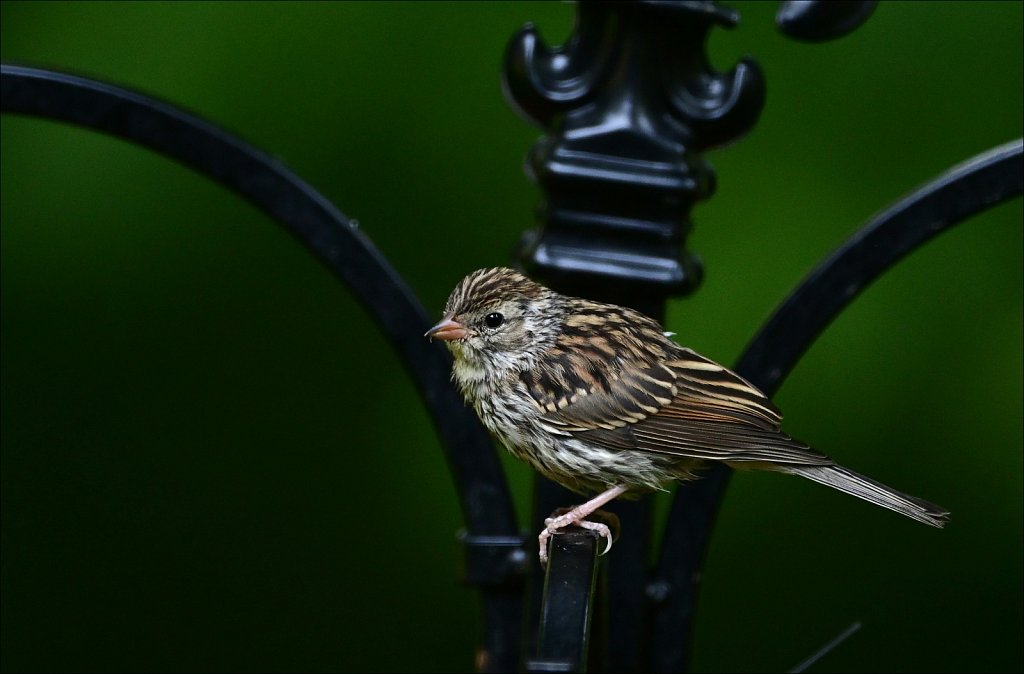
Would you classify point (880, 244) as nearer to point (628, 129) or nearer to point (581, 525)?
→ point (628, 129)

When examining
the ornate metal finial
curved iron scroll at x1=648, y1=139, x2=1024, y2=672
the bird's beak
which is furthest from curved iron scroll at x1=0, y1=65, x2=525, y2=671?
curved iron scroll at x1=648, y1=139, x2=1024, y2=672

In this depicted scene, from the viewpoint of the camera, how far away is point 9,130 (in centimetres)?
341

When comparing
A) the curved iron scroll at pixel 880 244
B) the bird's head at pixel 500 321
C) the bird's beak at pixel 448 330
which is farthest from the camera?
the bird's head at pixel 500 321

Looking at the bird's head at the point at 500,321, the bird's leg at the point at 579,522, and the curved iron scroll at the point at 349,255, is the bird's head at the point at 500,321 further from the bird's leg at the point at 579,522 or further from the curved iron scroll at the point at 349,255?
the bird's leg at the point at 579,522

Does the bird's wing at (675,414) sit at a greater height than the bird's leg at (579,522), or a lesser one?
greater

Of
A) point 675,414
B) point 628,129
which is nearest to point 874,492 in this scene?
point 675,414

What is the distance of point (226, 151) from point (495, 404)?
2.07 feet

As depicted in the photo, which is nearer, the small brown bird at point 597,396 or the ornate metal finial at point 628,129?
the ornate metal finial at point 628,129

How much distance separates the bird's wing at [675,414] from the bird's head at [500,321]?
71mm

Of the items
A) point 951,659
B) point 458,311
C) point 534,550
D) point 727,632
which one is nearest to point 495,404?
point 458,311

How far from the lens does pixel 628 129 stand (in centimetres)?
205

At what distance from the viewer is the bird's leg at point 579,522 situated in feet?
6.81

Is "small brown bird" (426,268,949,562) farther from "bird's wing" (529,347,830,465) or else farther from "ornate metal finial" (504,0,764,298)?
"ornate metal finial" (504,0,764,298)

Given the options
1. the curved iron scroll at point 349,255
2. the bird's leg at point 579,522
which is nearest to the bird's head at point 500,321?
the curved iron scroll at point 349,255
